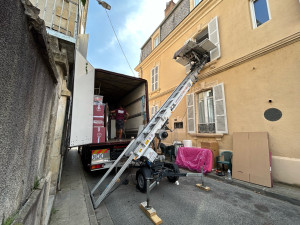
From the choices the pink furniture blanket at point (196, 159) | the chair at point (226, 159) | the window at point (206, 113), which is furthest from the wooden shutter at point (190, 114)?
the chair at point (226, 159)

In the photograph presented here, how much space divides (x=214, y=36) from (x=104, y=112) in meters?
6.04

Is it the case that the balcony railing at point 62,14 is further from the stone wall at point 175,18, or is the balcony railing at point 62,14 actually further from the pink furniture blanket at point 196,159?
the stone wall at point 175,18

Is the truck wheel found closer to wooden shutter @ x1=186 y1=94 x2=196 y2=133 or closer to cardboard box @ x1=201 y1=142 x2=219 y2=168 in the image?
cardboard box @ x1=201 y1=142 x2=219 y2=168

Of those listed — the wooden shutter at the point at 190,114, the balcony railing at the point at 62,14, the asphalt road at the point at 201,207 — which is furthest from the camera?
the wooden shutter at the point at 190,114

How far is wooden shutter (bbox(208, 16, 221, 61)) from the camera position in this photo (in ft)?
19.8

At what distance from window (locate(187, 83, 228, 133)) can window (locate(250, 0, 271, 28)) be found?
2.51 m

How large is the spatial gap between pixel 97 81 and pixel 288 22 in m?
6.88

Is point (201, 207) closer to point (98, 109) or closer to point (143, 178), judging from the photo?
point (143, 178)

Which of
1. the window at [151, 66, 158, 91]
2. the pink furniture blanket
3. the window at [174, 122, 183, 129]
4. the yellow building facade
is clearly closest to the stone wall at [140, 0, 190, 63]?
the yellow building facade

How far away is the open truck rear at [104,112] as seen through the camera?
3230mm

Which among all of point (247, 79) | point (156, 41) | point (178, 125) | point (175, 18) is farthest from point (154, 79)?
point (247, 79)

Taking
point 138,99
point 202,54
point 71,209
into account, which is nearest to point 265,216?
point 71,209

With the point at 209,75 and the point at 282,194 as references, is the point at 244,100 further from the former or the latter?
the point at 282,194

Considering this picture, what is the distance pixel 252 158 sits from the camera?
13.6ft
